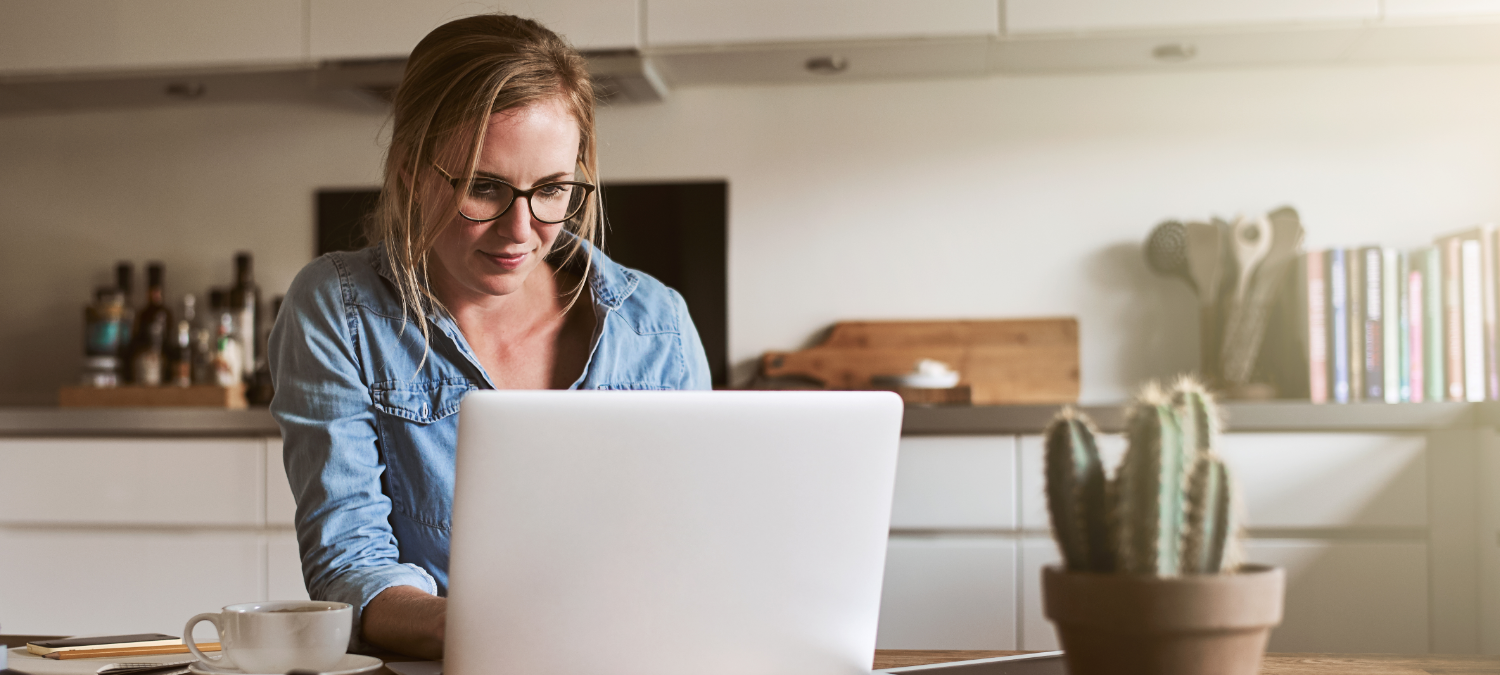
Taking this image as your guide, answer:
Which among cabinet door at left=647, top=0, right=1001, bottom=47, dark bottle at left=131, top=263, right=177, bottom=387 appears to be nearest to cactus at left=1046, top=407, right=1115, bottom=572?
cabinet door at left=647, top=0, right=1001, bottom=47

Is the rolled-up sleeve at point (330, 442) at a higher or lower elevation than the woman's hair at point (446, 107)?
lower

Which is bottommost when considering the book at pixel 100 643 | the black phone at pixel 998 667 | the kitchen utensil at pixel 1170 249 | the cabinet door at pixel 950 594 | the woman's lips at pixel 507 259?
the cabinet door at pixel 950 594

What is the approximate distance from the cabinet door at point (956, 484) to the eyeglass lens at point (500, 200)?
3.40 feet

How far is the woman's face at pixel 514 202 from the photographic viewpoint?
1134mm

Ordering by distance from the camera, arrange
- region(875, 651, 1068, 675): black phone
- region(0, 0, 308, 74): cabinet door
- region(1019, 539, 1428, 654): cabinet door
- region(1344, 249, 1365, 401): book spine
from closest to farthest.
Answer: region(875, 651, 1068, 675): black phone
region(1019, 539, 1428, 654): cabinet door
region(1344, 249, 1365, 401): book spine
region(0, 0, 308, 74): cabinet door

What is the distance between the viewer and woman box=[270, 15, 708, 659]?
43.3 inches

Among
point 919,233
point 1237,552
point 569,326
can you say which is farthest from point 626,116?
point 1237,552

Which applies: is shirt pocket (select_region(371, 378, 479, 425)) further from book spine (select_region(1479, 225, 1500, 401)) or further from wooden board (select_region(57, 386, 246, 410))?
book spine (select_region(1479, 225, 1500, 401))

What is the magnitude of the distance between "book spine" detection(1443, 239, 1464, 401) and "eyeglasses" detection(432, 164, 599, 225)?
1878 millimetres

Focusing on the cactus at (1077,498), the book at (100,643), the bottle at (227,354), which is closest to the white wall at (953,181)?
the bottle at (227,354)

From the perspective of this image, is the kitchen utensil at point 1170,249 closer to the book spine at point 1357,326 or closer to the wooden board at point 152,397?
the book spine at point 1357,326

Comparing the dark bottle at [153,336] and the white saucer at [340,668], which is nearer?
the white saucer at [340,668]

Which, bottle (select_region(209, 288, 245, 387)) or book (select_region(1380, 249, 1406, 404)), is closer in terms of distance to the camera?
book (select_region(1380, 249, 1406, 404))

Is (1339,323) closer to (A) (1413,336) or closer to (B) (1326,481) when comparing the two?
(A) (1413,336)
